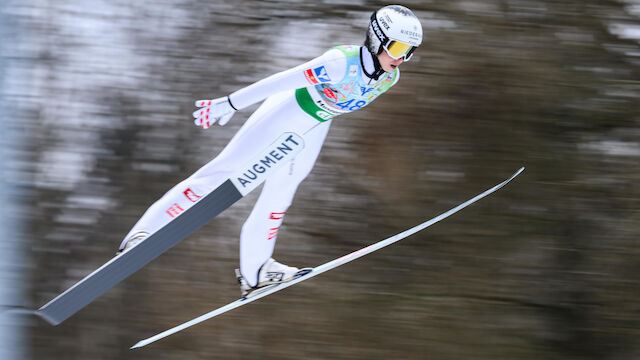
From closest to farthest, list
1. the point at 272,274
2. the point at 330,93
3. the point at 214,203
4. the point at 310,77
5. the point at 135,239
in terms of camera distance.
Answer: the point at 310,77, the point at 330,93, the point at 214,203, the point at 135,239, the point at 272,274

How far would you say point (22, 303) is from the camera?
537 cm

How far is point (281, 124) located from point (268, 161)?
6.7 inches

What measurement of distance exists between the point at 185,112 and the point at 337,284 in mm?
1555

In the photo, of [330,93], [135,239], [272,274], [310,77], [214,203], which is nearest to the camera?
[310,77]

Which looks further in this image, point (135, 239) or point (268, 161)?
point (135, 239)

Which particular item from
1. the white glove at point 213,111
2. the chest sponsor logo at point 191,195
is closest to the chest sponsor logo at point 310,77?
the white glove at point 213,111

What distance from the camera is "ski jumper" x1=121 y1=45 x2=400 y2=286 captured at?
2.98 metres

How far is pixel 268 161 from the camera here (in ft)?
10.4

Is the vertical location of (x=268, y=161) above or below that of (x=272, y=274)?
above

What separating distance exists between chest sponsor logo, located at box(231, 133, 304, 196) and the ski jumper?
0.03 m

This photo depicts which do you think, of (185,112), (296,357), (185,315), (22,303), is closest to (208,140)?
(185,112)

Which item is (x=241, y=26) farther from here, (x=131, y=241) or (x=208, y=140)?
(x=131, y=241)

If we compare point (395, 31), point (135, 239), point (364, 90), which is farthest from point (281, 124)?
point (135, 239)

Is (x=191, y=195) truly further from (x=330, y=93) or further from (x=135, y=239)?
(x=330, y=93)
